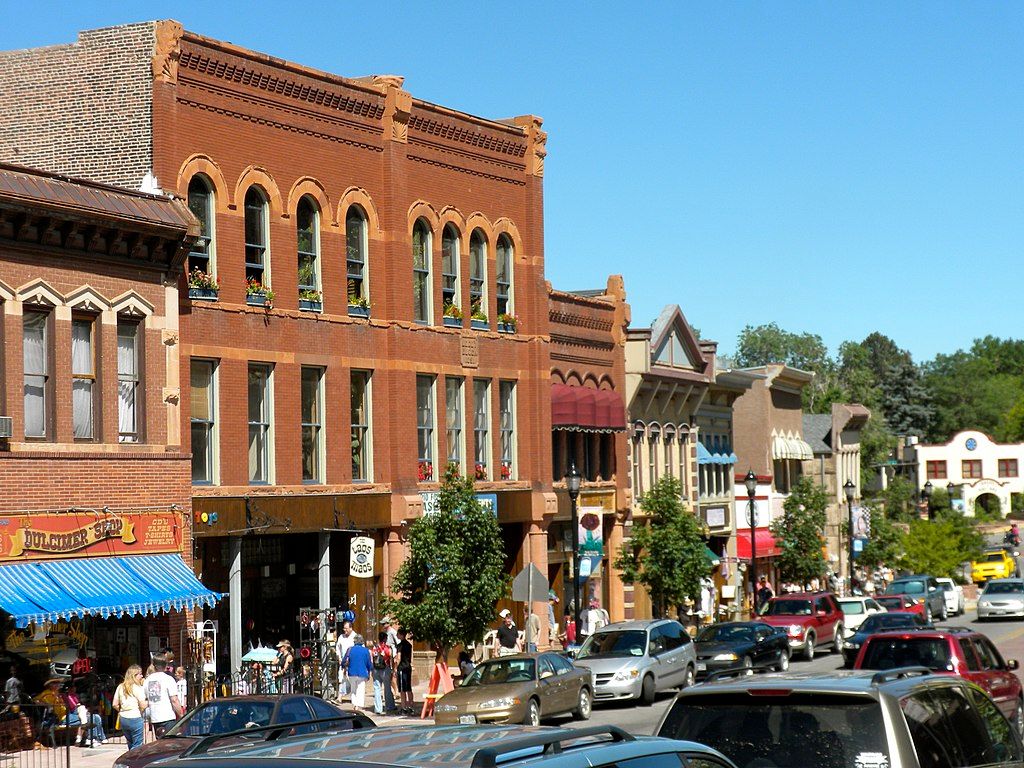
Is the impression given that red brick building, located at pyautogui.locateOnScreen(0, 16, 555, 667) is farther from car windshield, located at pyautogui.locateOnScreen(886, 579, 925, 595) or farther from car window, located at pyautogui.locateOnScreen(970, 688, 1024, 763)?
car window, located at pyautogui.locateOnScreen(970, 688, 1024, 763)

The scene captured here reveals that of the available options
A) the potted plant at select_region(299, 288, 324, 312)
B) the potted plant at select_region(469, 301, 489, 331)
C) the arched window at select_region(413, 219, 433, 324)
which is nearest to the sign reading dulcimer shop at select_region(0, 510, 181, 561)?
the potted plant at select_region(299, 288, 324, 312)

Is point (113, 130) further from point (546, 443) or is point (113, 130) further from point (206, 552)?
point (546, 443)

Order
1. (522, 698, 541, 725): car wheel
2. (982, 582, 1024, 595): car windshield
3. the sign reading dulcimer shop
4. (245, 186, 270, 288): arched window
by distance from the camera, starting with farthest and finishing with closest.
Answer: (982, 582, 1024, 595): car windshield
(245, 186, 270, 288): arched window
(522, 698, 541, 725): car wheel
the sign reading dulcimer shop

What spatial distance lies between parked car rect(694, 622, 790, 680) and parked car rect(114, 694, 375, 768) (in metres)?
17.8

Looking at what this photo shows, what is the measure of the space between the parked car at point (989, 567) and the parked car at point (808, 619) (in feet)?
142

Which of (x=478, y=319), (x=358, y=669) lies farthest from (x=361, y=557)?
(x=478, y=319)

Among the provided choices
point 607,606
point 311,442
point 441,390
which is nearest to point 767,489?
point 607,606

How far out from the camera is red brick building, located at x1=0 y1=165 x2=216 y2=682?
26.8 m

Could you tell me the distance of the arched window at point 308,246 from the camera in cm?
3534

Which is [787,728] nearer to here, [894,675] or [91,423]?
[894,675]

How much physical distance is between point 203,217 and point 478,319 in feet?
33.2

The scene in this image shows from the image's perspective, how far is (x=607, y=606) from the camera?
49.4m

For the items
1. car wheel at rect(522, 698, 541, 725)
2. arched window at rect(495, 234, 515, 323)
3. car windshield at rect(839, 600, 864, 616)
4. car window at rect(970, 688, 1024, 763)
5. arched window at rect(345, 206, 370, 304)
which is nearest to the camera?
car window at rect(970, 688, 1024, 763)

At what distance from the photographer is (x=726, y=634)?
37.2 meters
